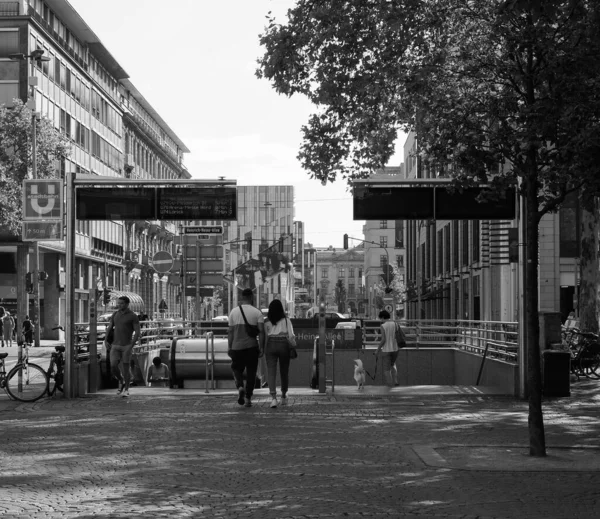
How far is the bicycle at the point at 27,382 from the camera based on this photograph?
18.6 meters

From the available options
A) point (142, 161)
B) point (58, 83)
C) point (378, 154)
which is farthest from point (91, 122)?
point (378, 154)

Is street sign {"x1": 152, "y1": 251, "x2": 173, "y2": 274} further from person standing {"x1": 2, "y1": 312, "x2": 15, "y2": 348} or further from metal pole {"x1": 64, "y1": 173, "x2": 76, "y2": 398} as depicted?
person standing {"x1": 2, "y1": 312, "x2": 15, "y2": 348}

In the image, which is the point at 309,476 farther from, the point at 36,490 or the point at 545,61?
the point at 545,61

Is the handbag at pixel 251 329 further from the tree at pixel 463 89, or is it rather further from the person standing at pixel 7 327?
the person standing at pixel 7 327

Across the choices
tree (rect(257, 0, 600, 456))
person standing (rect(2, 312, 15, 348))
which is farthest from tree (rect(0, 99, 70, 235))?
tree (rect(257, 0, 600, 456))

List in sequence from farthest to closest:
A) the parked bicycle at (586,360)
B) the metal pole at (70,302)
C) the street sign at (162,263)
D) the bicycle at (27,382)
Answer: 1. the street sign at (162,263)
2. the parked bicycle at (586,360)
3. the metal pole at (70,302)
4. the bicycle at (27,382)

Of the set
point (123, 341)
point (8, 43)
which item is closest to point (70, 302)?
point (123, 341)

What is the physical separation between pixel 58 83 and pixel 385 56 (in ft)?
135

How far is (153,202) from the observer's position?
19.8 meters

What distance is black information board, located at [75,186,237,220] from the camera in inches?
776

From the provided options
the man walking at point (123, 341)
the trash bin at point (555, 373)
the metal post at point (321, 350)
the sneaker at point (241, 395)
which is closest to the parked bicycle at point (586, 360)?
the trash bin at point (555, 373)

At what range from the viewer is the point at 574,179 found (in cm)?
1170

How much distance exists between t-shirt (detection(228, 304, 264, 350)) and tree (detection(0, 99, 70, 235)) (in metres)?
29.7

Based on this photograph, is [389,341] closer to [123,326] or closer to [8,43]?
[123,326]
